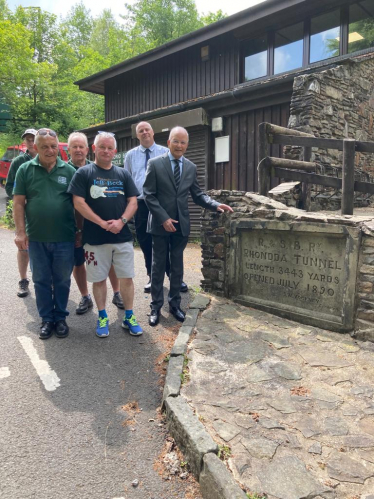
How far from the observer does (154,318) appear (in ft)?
14.0

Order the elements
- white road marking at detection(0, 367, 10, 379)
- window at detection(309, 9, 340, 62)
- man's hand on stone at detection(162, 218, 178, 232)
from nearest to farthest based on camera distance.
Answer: white road marking at detection(0, 367, 10, 379) → man's hand on stone at detection(162, 218, 178, 232) → window at detection(309, 9, 340, 62)

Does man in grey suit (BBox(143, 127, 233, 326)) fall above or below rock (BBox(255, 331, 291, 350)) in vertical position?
above

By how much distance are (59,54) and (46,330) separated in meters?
28.4

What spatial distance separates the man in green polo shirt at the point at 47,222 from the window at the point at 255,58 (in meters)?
8.82

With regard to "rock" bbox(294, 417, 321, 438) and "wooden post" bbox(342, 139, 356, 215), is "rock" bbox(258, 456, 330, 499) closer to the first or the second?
"rock" bbox(294, 417, 321, 438)

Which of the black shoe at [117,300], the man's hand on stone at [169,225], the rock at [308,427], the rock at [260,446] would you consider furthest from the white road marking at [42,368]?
the rock at [308,427]

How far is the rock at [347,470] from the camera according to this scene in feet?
6.67

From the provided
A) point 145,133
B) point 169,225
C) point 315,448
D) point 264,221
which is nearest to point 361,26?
point 145,133

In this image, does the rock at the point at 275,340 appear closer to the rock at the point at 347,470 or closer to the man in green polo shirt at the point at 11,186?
the rock at the point at 347,470

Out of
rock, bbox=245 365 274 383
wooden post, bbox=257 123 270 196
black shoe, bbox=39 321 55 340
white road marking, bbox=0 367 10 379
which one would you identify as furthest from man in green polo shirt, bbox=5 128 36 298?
rock, bbox=245 365 274 383

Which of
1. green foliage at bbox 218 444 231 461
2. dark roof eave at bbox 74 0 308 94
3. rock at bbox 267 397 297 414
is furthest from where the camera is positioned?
dark roof eave at bbox 74 0 308 94

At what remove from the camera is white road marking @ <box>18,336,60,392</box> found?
10.1 ft

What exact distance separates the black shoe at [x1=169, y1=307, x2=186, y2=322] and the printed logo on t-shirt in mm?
1497

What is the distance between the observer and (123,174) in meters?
3.86
